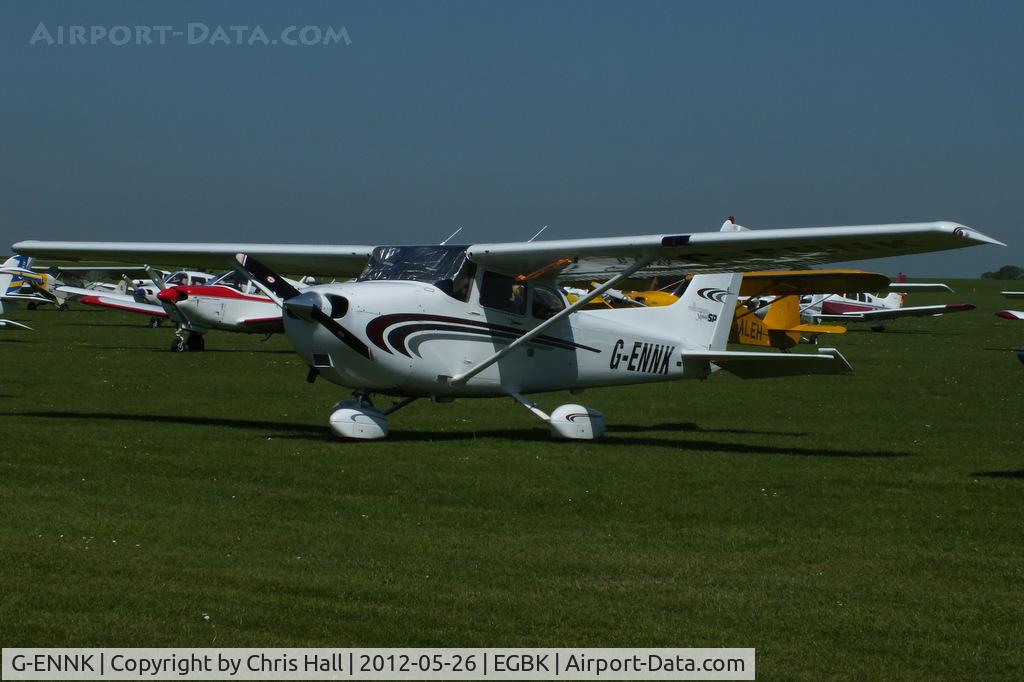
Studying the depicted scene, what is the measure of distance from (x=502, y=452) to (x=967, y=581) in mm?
6143

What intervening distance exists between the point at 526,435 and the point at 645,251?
281 centimetres

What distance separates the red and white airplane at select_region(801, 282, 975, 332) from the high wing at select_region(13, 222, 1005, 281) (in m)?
32.0

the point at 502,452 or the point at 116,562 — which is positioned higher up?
the point at 502,452

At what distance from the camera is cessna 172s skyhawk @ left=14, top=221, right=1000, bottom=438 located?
12.7 metres

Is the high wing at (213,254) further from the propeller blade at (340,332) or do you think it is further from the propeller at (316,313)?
the propeller blade at (340,332)

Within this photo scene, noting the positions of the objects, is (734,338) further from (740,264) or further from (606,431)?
(740,264)

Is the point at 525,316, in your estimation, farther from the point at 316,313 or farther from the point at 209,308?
the point at 209,308

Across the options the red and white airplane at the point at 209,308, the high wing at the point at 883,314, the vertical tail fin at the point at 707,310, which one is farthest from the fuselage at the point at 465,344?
the high wing at the point at 883,314

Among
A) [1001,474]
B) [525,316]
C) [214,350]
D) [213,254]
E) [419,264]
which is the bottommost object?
[1001,474]

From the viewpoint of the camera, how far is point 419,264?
45.5 ft

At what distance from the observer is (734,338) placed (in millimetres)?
27625

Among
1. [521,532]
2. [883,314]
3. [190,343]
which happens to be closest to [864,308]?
[883,314]

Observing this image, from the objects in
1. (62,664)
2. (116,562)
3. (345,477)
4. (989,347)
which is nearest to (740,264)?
(345,477)

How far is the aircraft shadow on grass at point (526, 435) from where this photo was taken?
1343 cm
